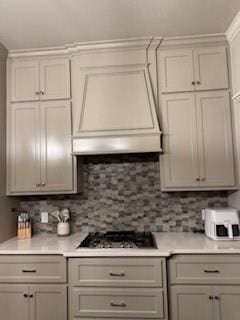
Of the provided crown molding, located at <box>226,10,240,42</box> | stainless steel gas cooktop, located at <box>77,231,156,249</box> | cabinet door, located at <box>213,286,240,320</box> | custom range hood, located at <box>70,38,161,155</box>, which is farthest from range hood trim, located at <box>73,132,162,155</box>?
cabinet door, located at <box>213,286,240,320</box>

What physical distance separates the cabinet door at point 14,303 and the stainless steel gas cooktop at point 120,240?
22.4 inches

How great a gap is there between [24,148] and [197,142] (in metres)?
1.60

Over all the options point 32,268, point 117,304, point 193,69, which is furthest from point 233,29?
point 32,268

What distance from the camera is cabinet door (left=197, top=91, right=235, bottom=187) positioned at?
233cm

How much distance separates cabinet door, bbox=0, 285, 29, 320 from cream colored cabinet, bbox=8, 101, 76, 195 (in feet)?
2.71

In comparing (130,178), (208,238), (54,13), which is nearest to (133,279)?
(208,238)

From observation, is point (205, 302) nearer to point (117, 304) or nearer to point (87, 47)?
point (117, 304)

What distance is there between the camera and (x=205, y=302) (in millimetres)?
1927

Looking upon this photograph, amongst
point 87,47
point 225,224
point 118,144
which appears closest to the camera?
point 225,224

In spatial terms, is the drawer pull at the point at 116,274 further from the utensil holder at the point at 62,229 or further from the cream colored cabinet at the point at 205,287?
the utensil holder at the point at 62,229

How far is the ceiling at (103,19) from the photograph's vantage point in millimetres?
1937

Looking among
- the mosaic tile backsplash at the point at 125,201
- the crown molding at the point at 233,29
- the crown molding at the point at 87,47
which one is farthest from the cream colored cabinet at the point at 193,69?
the mosaic tile backsplash at the point at 125,201

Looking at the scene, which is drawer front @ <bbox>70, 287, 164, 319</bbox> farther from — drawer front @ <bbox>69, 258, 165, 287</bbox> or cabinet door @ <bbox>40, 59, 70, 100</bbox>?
cabinet door @ <bbox>40, 59, 70, 100</bbox>

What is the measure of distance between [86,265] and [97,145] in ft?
3.26
